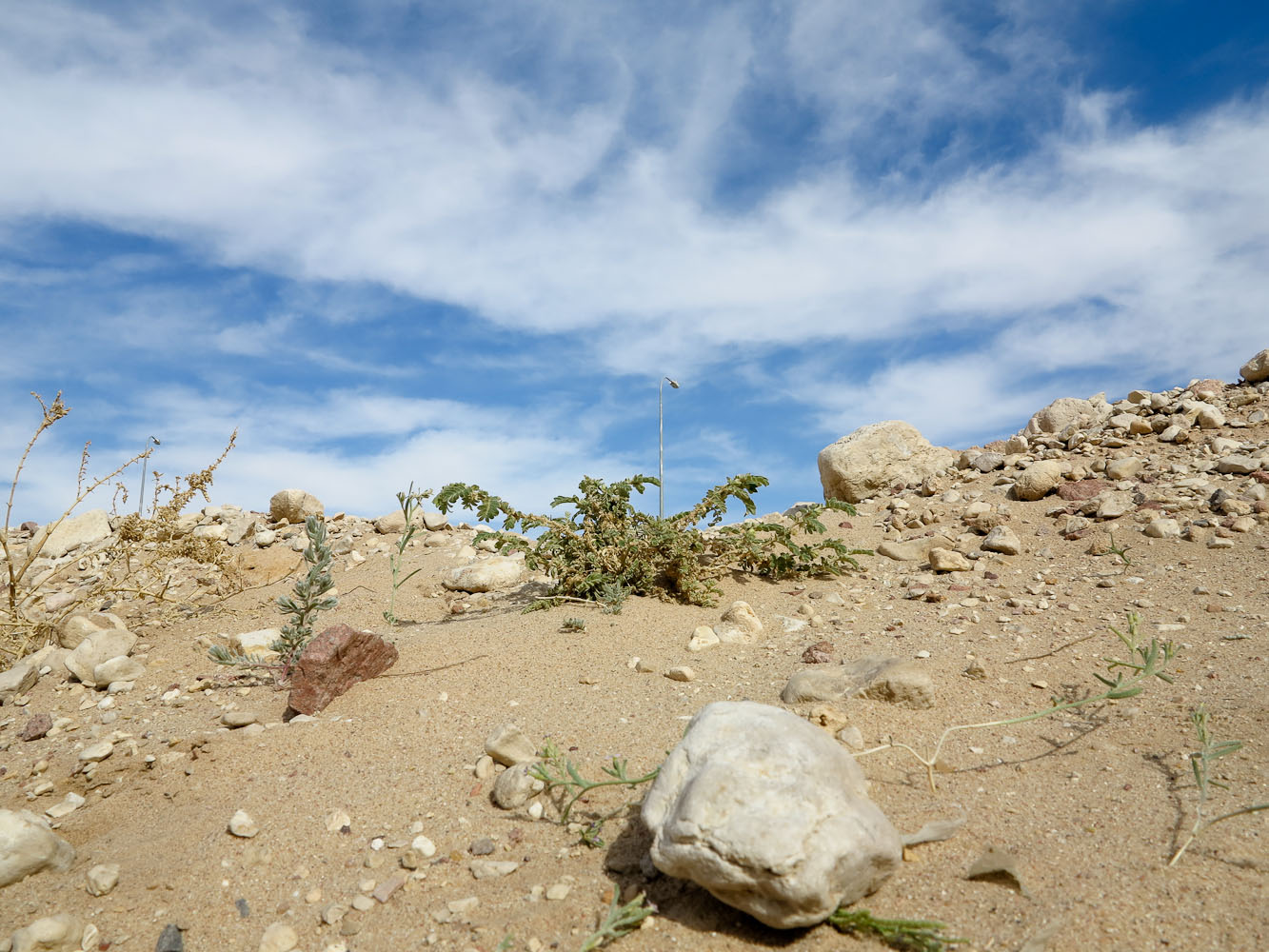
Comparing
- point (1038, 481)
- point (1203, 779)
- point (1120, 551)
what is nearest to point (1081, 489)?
point (1038, 481)

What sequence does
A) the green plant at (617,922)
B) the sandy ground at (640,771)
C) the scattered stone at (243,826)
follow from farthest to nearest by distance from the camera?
the scattered stone at (243,826)
the sandy ground at (640,771)
the green plant at (617,922)

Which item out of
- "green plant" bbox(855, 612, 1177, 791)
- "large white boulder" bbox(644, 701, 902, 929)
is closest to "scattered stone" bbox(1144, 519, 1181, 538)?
"green plant" bbox(855, 612, 1177, 791)

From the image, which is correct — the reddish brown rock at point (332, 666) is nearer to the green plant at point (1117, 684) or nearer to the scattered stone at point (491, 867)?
the scattered stone at point (491, 867)

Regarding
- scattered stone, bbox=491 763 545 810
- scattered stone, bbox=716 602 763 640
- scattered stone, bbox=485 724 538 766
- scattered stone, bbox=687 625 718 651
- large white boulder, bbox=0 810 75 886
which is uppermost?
scattered stone, bbox=716 602 763 640

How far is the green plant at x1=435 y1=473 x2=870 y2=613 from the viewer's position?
5.52 metres

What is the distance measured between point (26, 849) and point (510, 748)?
1.70 m

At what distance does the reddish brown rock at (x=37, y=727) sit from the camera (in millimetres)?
4262

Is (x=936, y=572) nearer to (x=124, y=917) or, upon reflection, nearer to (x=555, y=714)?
(x=555, y=714)

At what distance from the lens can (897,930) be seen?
2.23m

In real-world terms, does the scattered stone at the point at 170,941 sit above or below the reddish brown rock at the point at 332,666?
below

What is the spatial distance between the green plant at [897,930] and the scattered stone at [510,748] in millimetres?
1393

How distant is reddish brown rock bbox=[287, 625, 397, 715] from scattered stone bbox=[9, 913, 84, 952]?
4.47ft

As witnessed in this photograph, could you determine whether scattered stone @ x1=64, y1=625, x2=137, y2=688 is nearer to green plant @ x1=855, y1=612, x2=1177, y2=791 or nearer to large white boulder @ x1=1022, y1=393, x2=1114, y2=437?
green plant @ x1=855, y1=612, x2=1177, y2=791

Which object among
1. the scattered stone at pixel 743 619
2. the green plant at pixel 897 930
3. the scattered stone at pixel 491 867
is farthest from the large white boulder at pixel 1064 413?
the scattered stone at pixel 491 867
